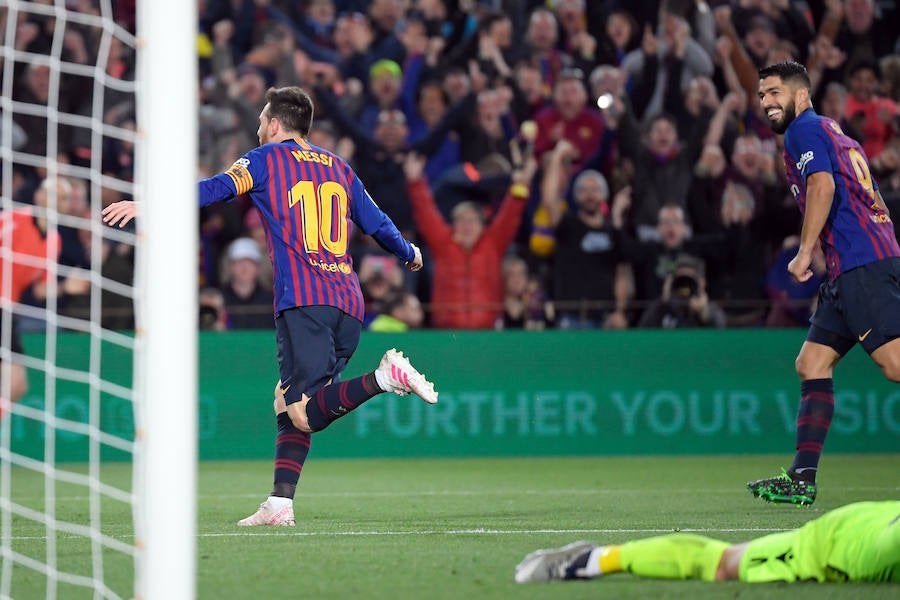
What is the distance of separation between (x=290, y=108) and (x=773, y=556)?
3542mm

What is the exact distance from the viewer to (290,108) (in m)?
6.70

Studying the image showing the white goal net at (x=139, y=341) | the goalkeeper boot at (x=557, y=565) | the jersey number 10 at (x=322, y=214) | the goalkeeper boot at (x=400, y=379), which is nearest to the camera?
the white goal net at (x=139, y=341)

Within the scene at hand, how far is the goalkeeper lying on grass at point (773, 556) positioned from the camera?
13.1ft

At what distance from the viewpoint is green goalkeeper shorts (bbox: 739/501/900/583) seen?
3.98 metres

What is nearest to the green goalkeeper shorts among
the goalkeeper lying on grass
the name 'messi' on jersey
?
the goalkeeper lying on grass

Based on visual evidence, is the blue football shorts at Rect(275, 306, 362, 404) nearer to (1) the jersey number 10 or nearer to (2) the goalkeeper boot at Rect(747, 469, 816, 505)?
(1) the jersey number 10

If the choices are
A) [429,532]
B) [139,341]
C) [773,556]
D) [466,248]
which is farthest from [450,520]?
[466,248]

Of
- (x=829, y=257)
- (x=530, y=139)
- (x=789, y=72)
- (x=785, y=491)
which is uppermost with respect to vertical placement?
(x=530, y=139)

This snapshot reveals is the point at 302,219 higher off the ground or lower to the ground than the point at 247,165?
lower

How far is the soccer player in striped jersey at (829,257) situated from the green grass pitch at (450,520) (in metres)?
0.44

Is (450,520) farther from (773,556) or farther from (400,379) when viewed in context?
(773,556)

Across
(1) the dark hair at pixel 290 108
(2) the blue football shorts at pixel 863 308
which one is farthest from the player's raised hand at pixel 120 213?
(2) the blue football shorts at pixel 863 308

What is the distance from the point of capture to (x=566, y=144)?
1241cm

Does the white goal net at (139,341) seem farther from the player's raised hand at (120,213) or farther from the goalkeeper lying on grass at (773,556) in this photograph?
the goalkeeper lying on grass at (773,556)
